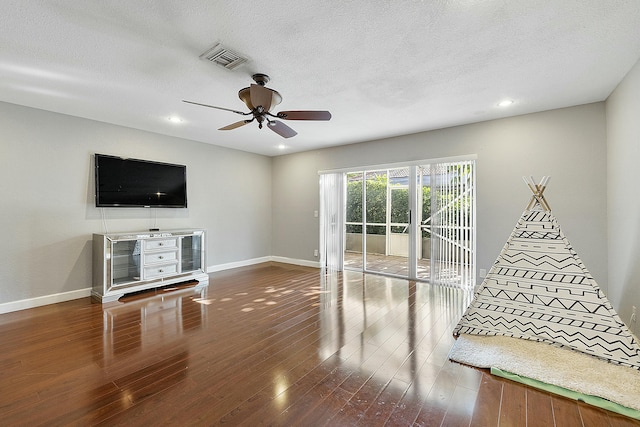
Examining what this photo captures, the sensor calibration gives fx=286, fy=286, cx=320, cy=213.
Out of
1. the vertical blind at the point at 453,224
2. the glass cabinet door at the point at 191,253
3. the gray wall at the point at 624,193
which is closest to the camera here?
the gray wall at the point at 624,193

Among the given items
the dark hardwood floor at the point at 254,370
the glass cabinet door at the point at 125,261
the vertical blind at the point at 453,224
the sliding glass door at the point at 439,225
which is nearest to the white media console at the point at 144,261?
the glass cabinet door at the point at 125,261

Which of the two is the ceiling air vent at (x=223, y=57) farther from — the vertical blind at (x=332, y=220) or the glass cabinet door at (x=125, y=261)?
the vertical blind at (x=332, y=220)

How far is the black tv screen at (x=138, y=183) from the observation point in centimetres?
424

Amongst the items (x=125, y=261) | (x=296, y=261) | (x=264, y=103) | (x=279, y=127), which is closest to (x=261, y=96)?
(x=264, y=103)

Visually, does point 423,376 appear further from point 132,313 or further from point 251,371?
point 132,313

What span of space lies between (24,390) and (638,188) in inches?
202

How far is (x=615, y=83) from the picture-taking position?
3010 millimetres

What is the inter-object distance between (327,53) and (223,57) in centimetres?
90

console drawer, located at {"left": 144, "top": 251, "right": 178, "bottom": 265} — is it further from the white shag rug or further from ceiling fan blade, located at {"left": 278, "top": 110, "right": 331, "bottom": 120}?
the white shag rug

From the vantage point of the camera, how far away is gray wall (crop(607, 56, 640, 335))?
260cm

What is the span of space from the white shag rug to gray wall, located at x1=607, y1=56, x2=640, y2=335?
0.78 meters

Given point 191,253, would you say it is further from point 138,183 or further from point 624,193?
point 624,193

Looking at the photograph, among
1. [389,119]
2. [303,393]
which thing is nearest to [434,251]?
[389,119]

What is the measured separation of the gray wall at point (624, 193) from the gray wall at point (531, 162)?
148 mm
